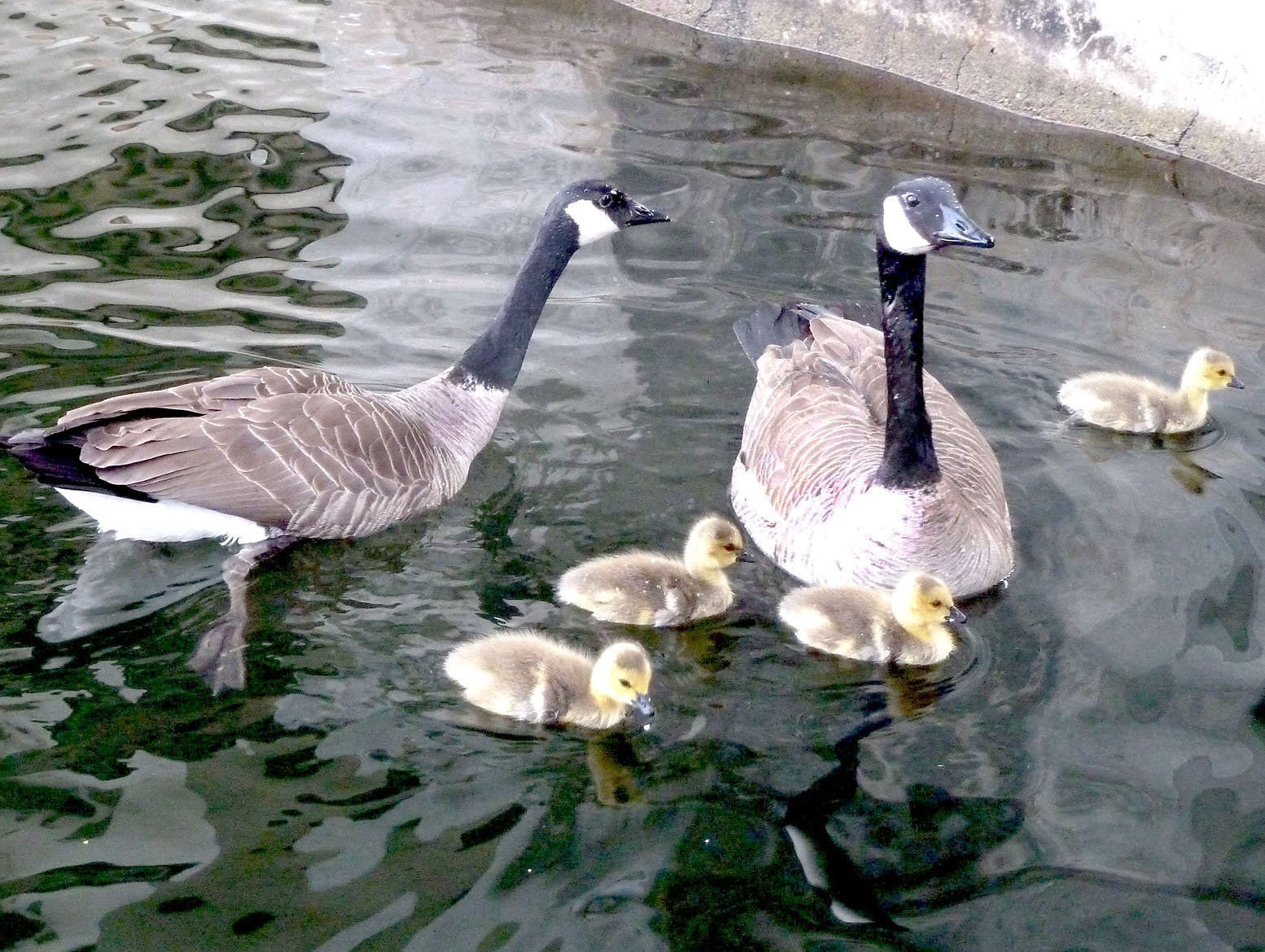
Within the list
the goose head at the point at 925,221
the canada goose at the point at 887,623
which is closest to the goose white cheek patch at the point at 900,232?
the goose head at the point at 925,221

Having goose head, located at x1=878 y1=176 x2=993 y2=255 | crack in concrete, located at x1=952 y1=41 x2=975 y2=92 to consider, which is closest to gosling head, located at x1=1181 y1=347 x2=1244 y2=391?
goose head, located at x1=878 y1=176 x2=993 y2=255

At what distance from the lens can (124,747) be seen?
4375 mm

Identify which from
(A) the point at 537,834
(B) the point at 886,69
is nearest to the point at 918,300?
(A) the point at 537,834

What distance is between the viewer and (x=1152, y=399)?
6434mm

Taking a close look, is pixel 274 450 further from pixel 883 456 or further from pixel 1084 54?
pixel 1084 54

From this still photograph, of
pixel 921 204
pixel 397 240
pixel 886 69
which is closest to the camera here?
pixel 921 204

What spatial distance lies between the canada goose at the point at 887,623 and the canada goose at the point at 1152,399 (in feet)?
6.06

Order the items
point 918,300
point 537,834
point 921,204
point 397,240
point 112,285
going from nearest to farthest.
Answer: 1. point 537,834
2. point 921,204
3. point 918,300
4. point 112,285
5. point 397,240

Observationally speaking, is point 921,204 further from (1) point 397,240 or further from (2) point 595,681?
(1) point 397,240

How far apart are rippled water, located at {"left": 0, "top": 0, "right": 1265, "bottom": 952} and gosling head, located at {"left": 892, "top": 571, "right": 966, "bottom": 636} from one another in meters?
0.23

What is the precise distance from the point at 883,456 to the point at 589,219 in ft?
5.88

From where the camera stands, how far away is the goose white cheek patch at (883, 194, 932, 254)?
501 centimetres

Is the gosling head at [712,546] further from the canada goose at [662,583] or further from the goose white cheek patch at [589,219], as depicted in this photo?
the goose white cheek patch at [589,219]

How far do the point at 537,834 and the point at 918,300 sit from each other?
8.18 feet
